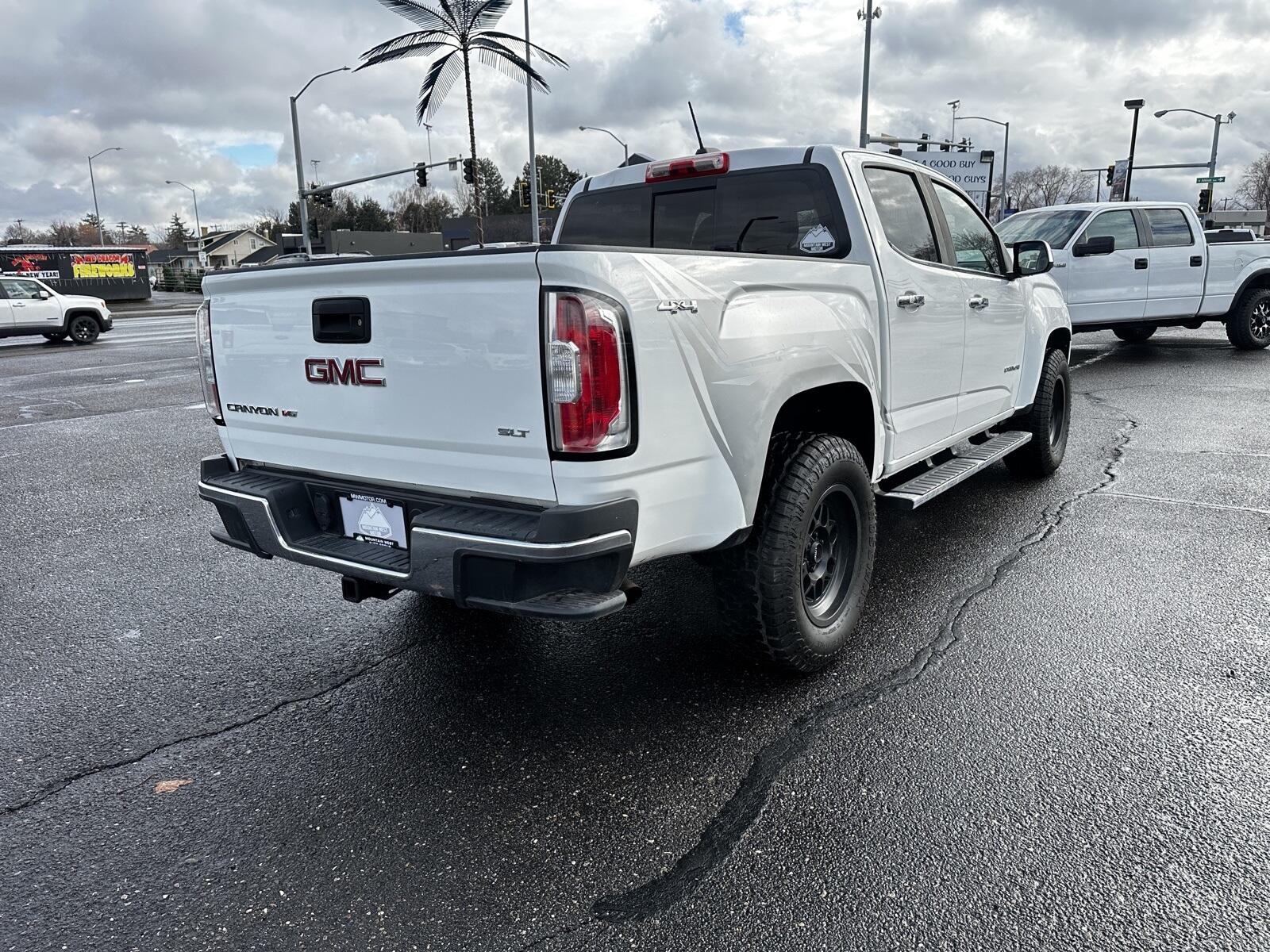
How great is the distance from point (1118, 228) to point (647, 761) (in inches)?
466

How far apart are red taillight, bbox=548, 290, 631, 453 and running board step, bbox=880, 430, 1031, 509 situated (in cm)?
199

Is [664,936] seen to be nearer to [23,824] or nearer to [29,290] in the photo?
[23,824]

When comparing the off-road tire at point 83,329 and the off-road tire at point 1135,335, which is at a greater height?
the off-road tire at point 83,329

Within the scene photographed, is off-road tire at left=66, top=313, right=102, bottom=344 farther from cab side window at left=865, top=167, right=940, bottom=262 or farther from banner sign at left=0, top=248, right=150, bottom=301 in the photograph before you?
cab side window at left=865, top=167, right=940, bottom=262

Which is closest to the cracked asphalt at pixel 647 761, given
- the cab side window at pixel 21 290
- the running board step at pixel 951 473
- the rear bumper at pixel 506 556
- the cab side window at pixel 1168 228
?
the running board step at pixel 951 473

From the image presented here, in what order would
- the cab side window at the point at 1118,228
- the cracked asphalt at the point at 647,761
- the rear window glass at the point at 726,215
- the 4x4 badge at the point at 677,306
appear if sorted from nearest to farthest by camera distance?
the cracked asphalt at the point at 647,761, the 4x4 badge at the point at 677,306, the rear window glass at the point at 726,215, the cab side window at the point at 1118,228

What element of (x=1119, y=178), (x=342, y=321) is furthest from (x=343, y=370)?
(x=1119, y=178)

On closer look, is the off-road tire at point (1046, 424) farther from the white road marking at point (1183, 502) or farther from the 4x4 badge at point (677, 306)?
the 4x4 badge at point (677, 306)

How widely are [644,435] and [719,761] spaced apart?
1118 mm

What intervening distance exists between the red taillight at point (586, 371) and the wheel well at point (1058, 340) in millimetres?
4605

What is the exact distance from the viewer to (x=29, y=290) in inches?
786

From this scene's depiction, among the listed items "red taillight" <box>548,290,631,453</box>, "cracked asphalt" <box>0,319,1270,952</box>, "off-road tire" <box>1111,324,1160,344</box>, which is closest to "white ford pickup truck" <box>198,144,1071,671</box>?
"red taillight" <box>548,290,631,453</box>

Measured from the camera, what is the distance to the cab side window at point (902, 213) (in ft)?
13.5

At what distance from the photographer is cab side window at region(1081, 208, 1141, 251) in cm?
1190
